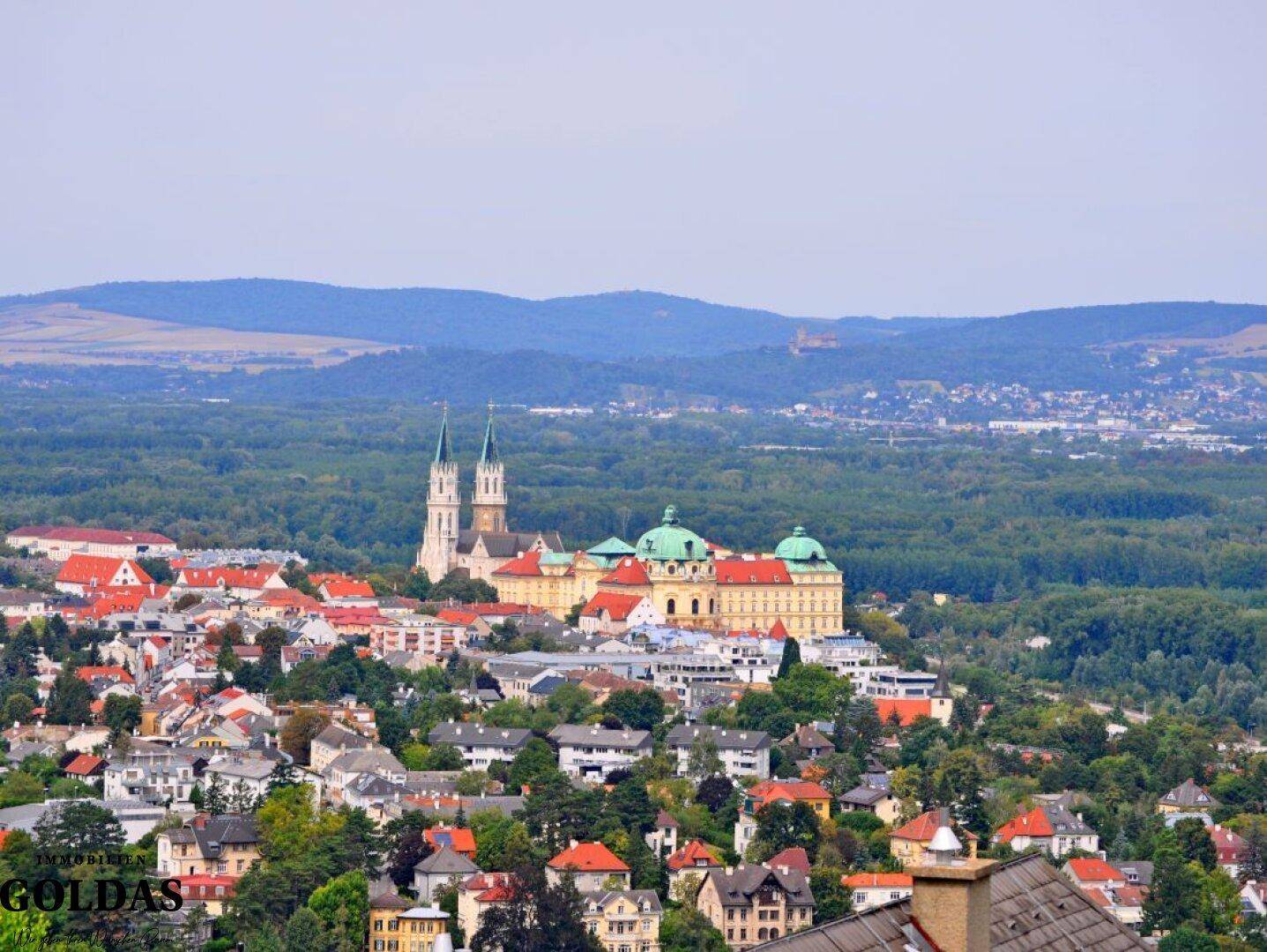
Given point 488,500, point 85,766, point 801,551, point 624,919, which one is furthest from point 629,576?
point 624,919

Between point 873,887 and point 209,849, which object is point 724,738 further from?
point 209,849

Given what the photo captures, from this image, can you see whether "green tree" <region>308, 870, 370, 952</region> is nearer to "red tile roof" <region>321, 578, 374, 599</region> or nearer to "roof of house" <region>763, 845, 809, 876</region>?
"roof of house" <region>763, 845, 809, 876</region>

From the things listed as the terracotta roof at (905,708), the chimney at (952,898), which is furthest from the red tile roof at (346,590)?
the chimney at (952,898)

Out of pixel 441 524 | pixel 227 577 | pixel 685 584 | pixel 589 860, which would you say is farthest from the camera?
pixel 441 524

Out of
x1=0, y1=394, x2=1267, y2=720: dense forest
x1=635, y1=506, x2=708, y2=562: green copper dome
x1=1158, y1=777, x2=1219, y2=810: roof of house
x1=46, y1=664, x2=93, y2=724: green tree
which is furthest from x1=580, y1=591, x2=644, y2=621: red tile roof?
x1=1158, y1=777, x2=1219, y2=810: roof of house

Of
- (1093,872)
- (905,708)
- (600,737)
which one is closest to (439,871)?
(1093,872)

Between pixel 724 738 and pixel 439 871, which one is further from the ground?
pixel 439 871

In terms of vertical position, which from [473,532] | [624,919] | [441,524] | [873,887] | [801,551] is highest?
[624,919]

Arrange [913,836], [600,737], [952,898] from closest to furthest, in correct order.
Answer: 1. [952,898]
2. [913,836]
3. [600,737]

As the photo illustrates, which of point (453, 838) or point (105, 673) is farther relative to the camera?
point (105, 673)
